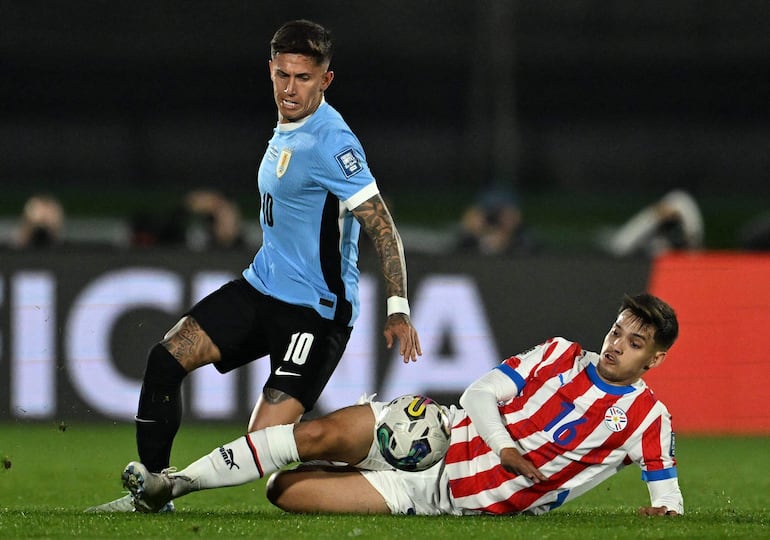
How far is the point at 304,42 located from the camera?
19.6ft

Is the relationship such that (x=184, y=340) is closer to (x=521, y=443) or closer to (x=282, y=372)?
(x=282, y=372)

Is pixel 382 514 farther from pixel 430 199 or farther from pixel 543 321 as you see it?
pixel 430 199

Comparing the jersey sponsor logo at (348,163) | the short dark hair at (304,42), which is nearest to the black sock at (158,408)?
the jersey sponsor logo at (348,163)

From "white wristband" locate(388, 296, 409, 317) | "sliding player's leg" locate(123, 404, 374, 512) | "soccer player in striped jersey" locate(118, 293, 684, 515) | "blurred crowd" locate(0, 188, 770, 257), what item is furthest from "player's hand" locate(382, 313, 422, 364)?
"blurred crowd" locate(0, 188, 770, 257)

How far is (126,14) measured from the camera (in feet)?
86.7

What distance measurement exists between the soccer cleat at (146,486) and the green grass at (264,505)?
0.22 ft

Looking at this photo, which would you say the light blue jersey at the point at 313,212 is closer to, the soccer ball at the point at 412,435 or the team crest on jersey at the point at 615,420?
the soccer ball at the point at 412,435

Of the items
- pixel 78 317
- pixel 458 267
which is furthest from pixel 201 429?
pixel 458 267

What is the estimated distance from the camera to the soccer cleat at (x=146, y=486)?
5434 millimetres

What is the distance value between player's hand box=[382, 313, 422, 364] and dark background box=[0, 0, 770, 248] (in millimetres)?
16044

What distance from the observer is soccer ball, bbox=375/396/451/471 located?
5625 millimetres

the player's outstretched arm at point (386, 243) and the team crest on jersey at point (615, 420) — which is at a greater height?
the player's outstretched arm at point (386, 243)

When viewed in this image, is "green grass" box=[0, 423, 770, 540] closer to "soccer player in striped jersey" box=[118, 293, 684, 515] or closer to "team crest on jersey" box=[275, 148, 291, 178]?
"soccer player in striped jersey" box=[118, 293, 684, 515]

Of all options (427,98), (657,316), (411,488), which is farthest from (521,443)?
(427,98)
